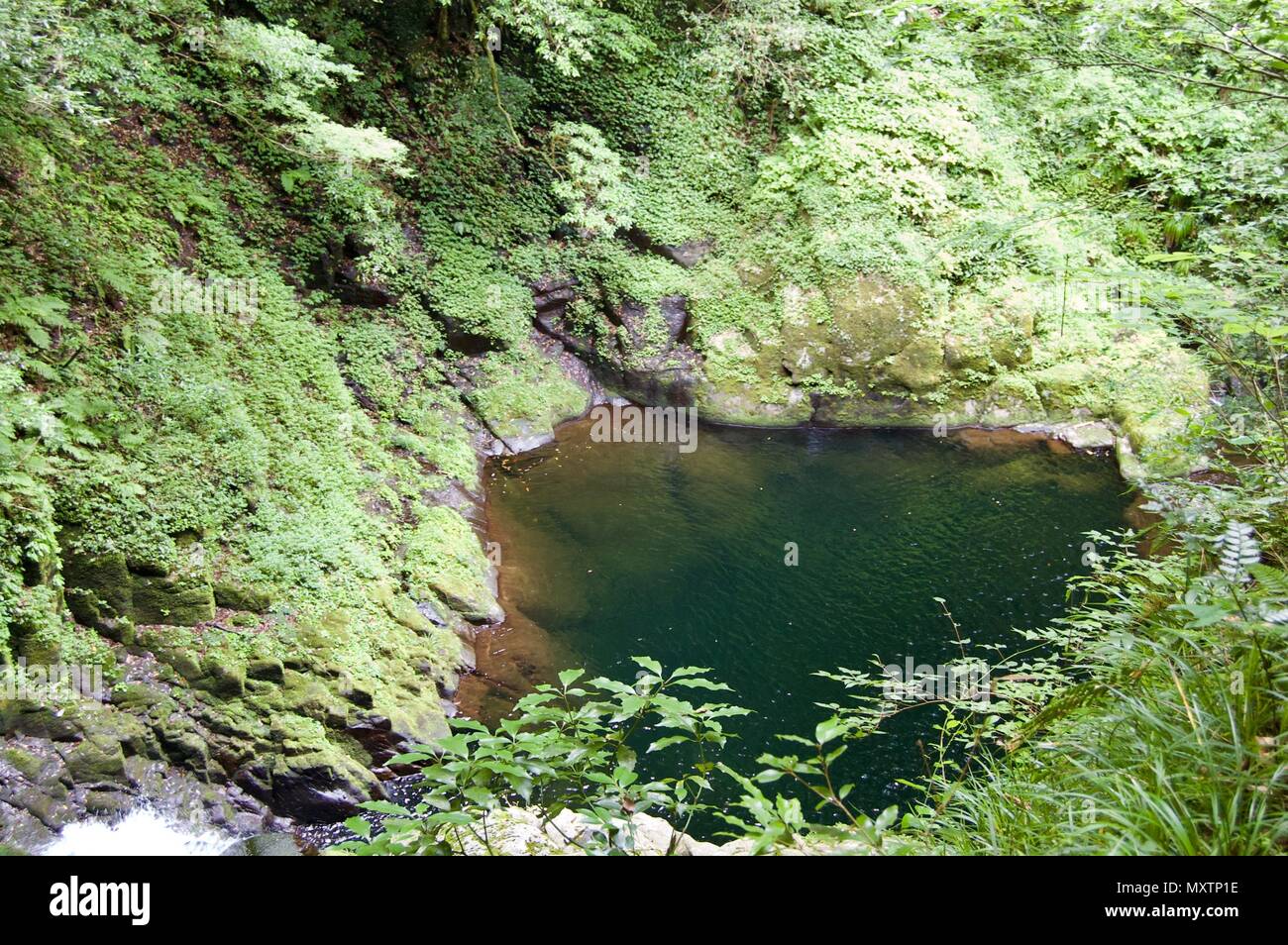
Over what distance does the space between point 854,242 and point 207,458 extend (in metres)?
9.64

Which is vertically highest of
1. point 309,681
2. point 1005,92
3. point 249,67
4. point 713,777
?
point 1005,92

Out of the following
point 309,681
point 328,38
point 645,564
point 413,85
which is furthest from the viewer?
point 413,85

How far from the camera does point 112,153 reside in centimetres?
811

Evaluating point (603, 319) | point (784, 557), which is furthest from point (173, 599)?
point (603, 319)

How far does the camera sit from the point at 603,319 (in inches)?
480

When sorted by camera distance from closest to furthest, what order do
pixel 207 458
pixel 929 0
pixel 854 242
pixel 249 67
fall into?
pixel 929 0
pixel 207 458
pixel 249 67
pixel 854 242

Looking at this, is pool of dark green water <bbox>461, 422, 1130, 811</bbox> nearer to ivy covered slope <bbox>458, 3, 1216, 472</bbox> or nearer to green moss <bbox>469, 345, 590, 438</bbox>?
green moss <bbox>469, 345, 590, 438</bbox>

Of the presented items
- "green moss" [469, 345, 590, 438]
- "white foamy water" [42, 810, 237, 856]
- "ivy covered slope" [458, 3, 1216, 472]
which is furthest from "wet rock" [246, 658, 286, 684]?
"ivy covered slope" [458, 3, 1216, 472]

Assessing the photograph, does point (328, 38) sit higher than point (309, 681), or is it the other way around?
point (328, 38)

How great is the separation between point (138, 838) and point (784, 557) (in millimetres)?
6546

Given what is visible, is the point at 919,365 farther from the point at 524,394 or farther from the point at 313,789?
the point at 313,789

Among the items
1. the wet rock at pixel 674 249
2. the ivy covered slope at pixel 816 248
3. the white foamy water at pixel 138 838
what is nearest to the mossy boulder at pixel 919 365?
the ivy covered slope at pixel 816 248
